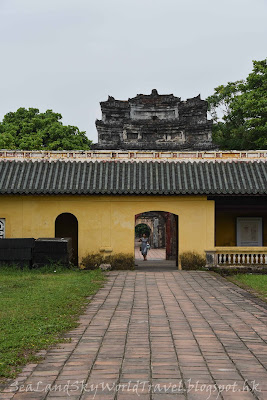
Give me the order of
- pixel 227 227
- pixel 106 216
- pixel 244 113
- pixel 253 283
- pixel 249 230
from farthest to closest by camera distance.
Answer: pixel 244 113 → pixel 227 227 → pixel 249 230 → pixel 106 216 → pixel 253 283

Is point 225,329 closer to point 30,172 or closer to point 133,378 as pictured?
point 133,378

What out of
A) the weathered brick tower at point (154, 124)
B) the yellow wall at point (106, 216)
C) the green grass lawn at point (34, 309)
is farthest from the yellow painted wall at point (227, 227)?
the weathered brick tower at point (154, 124)

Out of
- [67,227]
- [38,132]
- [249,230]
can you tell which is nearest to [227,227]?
[249,230]

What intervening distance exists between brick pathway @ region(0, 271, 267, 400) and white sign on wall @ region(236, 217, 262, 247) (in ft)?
30.5

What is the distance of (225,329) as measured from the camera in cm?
750

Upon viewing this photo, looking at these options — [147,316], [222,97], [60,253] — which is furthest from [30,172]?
[222,97]

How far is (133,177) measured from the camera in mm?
18125

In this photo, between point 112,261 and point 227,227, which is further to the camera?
point 227,227

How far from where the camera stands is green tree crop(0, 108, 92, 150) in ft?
116

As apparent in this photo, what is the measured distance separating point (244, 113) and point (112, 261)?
734 inches

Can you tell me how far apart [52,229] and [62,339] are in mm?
11566

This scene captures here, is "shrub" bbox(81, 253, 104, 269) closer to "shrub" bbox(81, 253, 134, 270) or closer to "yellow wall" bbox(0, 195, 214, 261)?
"shrub" bbox(81, 253, 134, 270)

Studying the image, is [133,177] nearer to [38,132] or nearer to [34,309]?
[34,309]

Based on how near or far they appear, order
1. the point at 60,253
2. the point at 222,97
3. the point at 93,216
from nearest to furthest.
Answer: the point at 60,253
the point at 93,216
the point at 222,97
